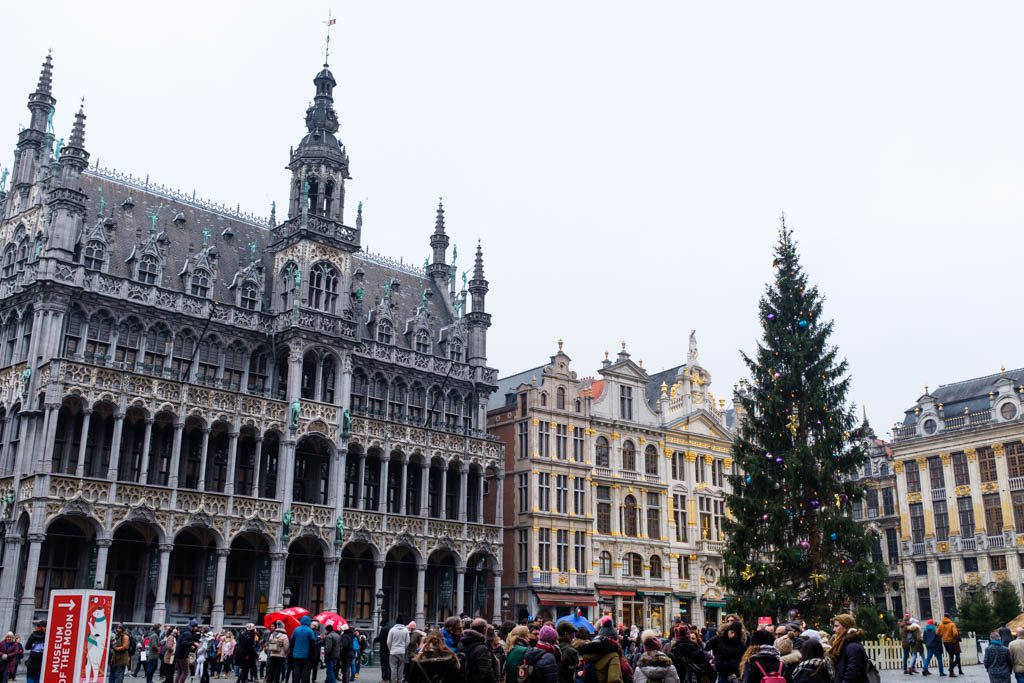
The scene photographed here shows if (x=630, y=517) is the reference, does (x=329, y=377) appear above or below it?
above

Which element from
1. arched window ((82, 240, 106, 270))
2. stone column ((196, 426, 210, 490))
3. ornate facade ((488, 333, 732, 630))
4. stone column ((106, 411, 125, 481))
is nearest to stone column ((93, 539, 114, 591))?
stone column ((106, 411, 125, 481))

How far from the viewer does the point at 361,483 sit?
4919 cm

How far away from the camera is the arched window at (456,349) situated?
56.1 m

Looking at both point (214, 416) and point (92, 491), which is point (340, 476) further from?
point (92, 491)

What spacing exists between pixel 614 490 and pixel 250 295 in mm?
24709

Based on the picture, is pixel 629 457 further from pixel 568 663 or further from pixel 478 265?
pixel 568 663

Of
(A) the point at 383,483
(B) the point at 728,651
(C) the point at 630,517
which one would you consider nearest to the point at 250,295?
(A) the point at 383,483

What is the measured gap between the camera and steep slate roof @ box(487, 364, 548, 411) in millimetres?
60312

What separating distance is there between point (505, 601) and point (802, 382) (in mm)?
26245

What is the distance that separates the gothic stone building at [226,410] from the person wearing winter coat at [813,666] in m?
32.9

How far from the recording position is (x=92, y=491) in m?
38.3

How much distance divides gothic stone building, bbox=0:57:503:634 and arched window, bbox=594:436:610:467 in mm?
7398

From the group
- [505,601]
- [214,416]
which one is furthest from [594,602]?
[214,416]

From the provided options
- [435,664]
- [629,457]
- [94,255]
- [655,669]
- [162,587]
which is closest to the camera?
[435,664]
